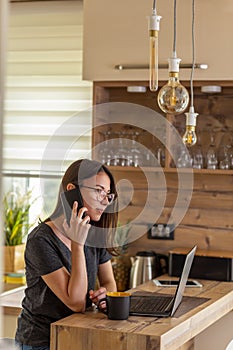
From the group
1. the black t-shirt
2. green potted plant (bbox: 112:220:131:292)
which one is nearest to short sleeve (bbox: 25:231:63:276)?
the black t-shirt

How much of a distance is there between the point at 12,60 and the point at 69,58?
381mm

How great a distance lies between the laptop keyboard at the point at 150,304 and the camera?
8.29 ft

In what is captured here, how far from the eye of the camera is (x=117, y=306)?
235 centimetres

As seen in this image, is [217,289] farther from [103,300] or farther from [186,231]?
[103,300]

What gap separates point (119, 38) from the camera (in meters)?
Answer: 3.56

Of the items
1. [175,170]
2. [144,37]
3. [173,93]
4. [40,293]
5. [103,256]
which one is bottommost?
[40,293]

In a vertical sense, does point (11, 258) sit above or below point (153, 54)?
below

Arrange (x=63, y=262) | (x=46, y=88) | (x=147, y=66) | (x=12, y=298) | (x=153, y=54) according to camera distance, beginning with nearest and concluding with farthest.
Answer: (x=153, y=54)
(x=63, y=262)
(x=147, y=66)
(x=12, y=298)
(x=46, y=88)

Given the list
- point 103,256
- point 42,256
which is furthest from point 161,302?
point 42,256

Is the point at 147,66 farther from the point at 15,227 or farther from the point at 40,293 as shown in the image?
the point at 40,293

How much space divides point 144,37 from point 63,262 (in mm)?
1551

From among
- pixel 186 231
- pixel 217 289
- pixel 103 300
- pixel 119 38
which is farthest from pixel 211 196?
pixel 103 300

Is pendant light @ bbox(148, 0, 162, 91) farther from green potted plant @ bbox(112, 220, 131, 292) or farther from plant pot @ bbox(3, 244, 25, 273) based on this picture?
plant pot @ bbox(3, 244, 25, 273)

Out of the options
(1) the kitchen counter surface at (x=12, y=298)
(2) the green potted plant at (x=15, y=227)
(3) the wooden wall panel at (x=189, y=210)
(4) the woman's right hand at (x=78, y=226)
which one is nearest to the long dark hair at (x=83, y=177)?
(4) the woman's right hand at (x=78, y=226)
